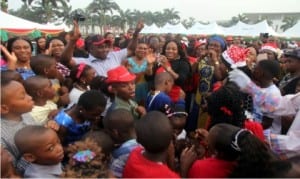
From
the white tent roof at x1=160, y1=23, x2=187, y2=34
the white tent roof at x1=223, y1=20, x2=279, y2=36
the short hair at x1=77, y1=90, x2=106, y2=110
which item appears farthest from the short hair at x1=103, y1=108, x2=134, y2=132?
the white tent roof at x1=160, y1=23, x2=187, y2=34

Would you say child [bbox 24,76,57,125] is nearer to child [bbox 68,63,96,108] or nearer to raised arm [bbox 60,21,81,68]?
child [bbox 68,63,96,108]

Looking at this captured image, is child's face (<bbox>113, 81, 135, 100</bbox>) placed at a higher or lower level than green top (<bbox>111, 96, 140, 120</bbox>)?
higher

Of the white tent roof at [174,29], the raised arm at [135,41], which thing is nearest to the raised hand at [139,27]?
the raised arm at [135,41]

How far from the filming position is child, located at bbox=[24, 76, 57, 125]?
8.95ft

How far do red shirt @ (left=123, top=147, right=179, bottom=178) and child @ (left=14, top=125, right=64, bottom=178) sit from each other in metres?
0.44

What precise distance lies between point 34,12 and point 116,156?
63566 millimetres

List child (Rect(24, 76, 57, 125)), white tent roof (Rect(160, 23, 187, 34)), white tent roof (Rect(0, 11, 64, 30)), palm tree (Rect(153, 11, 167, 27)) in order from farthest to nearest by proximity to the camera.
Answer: palm tree (Rect(153, 11, 167, 27)) → white tent roof (Rect(160, 23, 187, 34)) → white tent roof (Rect(0, 11, 64, 30)) → child (Rect(24, 76, 57, 125))

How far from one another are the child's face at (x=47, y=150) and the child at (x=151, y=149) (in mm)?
456

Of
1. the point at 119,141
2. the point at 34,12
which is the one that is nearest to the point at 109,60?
the point at 119,141

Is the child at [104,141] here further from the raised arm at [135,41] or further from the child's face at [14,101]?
the raised arm at [135,41]

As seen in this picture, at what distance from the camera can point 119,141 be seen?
2418mm

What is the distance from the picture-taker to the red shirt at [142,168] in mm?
1883

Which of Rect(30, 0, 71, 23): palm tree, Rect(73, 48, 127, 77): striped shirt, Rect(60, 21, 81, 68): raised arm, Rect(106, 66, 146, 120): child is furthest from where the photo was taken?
Rect(30, 0, 71, 23): palm tree

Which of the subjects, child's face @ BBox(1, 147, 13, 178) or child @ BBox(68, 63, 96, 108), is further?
child @ BBox(68, 63, 96, 108)
